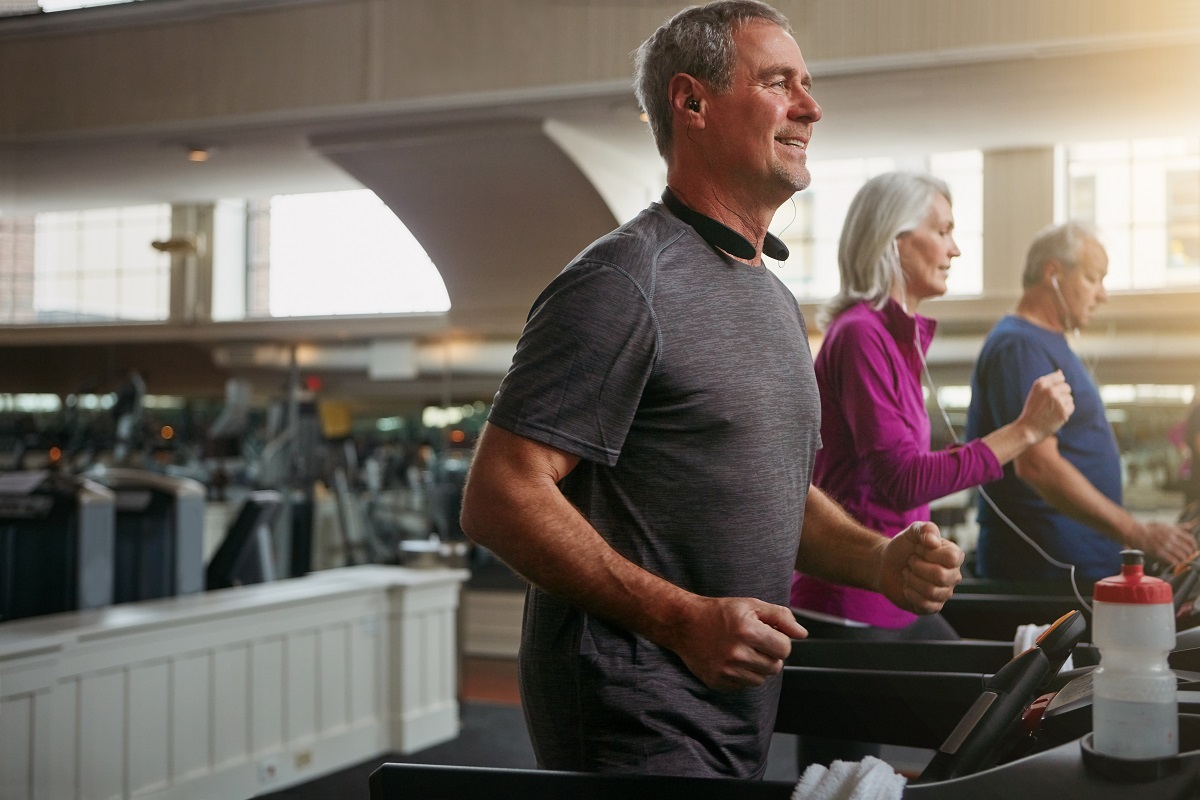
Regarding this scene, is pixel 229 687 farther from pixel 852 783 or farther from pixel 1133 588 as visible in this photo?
pixel 1133 588

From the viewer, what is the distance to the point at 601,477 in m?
1.15

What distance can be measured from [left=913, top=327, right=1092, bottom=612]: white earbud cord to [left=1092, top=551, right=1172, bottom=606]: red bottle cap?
98 cm

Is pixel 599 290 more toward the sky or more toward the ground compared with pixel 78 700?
more toward the sky

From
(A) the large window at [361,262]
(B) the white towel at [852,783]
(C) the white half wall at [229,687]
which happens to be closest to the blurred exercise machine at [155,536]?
(C) the white half wall at [229,687]

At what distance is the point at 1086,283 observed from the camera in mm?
1989

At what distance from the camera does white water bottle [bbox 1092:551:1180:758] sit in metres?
0.84

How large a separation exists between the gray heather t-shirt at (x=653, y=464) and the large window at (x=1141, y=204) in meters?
0.96

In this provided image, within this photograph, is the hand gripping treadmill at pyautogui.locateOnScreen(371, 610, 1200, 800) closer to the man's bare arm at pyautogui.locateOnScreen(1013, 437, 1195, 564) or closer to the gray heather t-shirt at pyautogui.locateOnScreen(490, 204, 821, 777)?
the gray heather t-shirt at pyautogui.locateOnScreen(490, 204, 821, 777)

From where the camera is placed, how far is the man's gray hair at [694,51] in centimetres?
125

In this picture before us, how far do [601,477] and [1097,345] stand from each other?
47.8 inches

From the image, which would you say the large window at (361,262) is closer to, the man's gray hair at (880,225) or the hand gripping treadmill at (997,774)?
the man's gray hair at (880,225)

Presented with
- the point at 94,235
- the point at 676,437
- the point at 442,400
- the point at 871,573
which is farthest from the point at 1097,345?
the point at 94,235

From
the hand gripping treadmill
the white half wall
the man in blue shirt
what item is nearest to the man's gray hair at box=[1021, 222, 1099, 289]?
the man in blue shirt

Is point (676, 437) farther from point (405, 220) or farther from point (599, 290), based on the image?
point (405, 220)
